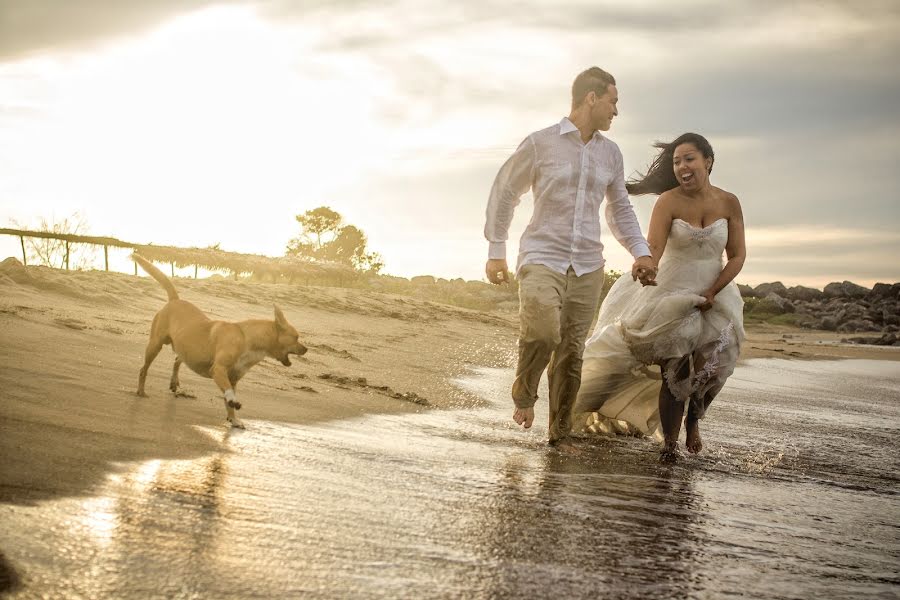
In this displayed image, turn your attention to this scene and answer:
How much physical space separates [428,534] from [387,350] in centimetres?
970

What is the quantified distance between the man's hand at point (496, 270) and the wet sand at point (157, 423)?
1191mm

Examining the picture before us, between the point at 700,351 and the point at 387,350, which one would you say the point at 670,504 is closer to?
the point at 700,351

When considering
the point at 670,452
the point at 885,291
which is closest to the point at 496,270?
the point at 670,452

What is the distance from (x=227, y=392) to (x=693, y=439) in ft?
11.2

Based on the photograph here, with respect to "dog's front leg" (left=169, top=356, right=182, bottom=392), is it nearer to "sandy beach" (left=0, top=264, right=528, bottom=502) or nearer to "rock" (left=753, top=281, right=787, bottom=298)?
"sandy beach" (left=0, top=264, right=528, bottom=502)

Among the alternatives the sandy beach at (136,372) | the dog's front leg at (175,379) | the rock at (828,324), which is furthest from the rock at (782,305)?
the dog's front leg at (175,379)

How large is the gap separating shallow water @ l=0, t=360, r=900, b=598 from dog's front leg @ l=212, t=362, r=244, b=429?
16cm

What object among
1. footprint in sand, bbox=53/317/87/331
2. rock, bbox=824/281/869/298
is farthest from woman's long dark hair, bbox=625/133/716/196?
rock, bbox=824/281/869/298

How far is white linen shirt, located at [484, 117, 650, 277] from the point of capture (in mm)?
6234

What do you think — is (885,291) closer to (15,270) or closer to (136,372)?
(15,270)

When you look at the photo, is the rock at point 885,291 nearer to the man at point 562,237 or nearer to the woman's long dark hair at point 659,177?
the woman's long dark hair at point 659,177

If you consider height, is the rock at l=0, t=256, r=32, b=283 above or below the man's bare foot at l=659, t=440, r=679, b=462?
above

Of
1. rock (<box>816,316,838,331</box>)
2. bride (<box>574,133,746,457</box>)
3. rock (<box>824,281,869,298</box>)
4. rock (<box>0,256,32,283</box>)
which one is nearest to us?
bride (<box>574,133,746,457</box>)

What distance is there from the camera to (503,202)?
651 centimetres
